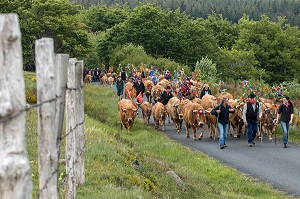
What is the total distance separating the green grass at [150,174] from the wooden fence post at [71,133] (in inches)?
28.9

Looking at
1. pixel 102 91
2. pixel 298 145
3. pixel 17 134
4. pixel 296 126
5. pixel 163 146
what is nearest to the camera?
pixel 17 134

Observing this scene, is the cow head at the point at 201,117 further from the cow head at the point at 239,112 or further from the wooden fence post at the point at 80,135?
the wooden fence post at the point at 80,135

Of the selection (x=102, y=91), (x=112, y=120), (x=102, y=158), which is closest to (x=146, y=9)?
(x=102, y=91)

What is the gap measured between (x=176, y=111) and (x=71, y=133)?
A: 16.8 meters

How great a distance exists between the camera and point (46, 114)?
15.0 feet

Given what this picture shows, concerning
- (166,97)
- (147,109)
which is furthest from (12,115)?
(166,97)

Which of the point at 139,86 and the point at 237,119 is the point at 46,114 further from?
the point at 139,86

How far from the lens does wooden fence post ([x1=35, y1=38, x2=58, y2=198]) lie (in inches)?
173

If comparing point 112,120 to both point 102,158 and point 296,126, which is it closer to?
point 296,126

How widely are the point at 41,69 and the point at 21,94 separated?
→ 77 cm

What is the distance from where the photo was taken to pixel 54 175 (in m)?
4.99

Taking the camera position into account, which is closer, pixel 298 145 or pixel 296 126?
pixel 298 145

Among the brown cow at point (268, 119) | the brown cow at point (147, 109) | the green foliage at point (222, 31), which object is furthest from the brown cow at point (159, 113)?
the green foliage at point (222, 31)

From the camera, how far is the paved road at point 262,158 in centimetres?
1535
